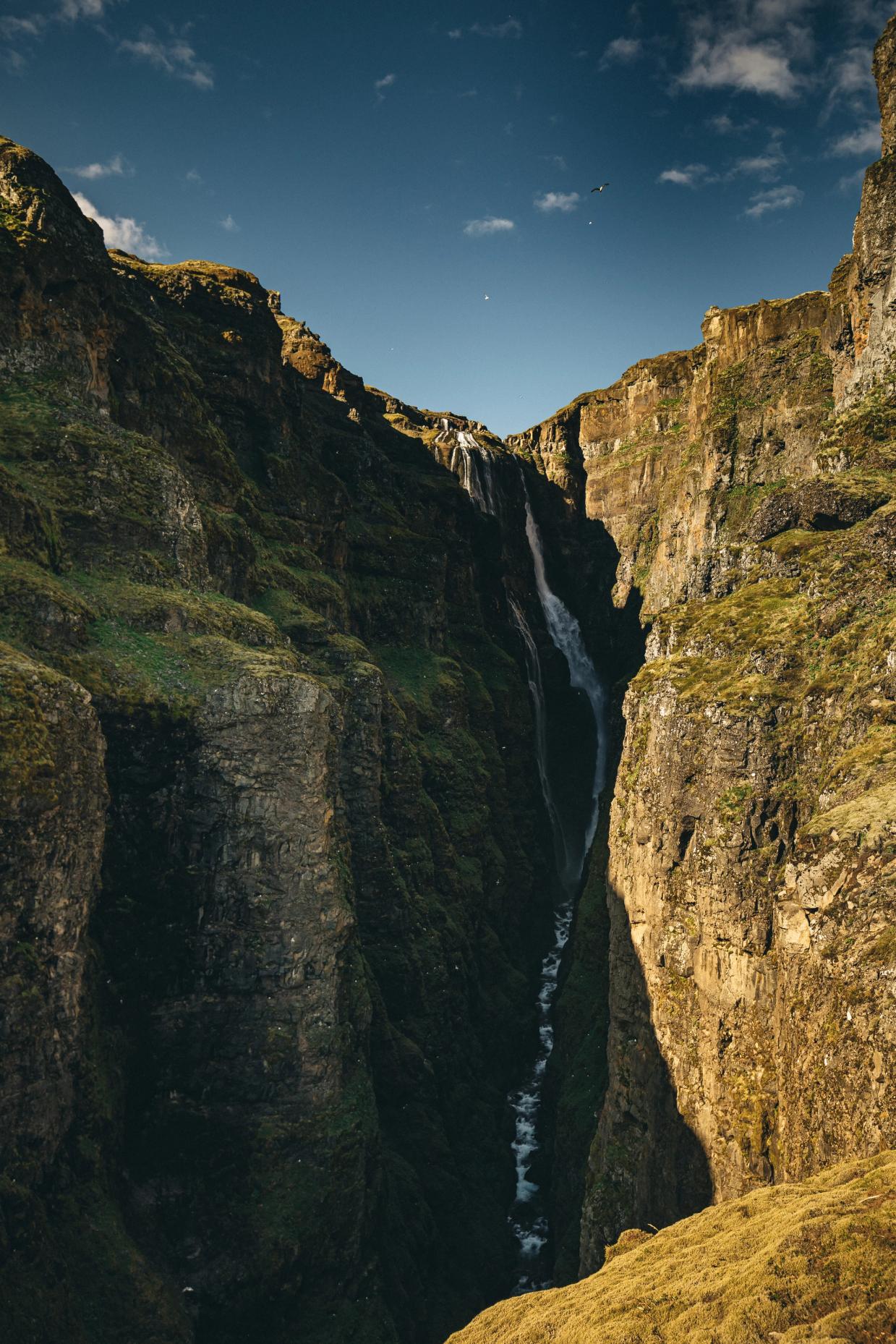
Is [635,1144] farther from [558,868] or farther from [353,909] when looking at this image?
[558,868]

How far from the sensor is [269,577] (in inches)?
1984

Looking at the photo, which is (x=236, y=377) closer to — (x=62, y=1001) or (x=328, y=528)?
(x=328, y=528)

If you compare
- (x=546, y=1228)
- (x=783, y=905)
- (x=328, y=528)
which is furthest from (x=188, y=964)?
(x=328, y=528)

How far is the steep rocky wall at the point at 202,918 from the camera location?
2467cm

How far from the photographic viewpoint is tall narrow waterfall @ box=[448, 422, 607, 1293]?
142ft

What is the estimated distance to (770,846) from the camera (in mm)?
23594

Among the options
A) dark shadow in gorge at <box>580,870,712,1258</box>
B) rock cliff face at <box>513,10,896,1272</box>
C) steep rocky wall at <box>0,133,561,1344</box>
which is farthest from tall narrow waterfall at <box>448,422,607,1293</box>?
rock cliff face at <box>513,10,896,1272</box>

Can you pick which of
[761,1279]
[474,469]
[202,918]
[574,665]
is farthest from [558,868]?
[761,1279]

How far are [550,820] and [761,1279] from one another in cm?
6761

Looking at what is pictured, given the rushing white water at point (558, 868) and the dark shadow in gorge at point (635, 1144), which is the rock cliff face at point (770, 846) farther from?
the rushing white water at point (558, 868)

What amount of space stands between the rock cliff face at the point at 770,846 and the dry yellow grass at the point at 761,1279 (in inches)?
96.0

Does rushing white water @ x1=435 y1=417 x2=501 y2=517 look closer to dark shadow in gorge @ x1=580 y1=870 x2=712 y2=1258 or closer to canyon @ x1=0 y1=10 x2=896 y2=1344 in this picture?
canyon @ x1=0 y1=10 x2=896 y2=1344

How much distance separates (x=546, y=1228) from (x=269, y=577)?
3842 centimetres

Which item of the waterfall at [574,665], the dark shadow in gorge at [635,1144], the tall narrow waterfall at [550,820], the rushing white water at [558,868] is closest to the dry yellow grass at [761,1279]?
the dark shadow in gorge at [635,1144]
